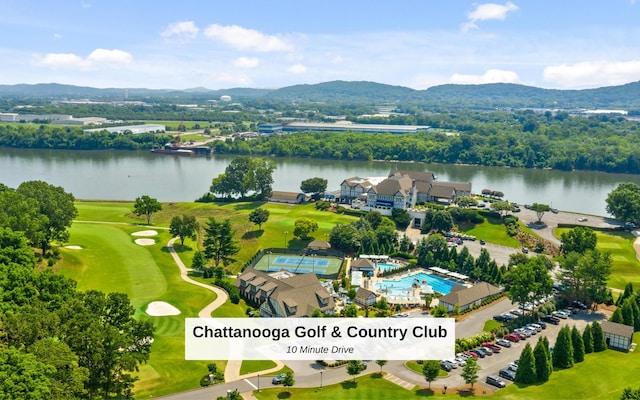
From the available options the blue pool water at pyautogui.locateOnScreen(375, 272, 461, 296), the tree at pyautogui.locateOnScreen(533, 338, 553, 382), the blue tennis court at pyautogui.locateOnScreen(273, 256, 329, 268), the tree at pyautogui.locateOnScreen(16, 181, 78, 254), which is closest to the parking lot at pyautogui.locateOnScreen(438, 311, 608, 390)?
the tree at pyautogui.locateOnScreen(533, 338, 553, 382)

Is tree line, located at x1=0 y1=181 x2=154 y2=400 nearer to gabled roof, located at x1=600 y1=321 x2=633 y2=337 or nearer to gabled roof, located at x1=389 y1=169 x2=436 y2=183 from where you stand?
gabled roof, located at x1=600 y1=321 x2=633 y2=337

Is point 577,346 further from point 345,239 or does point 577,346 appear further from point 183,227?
point 183,227

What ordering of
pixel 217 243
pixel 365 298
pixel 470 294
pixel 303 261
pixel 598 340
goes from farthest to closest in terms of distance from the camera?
pixel 303 261, pixel 217 243, pixel 470 294, pixel 365 298, pixel 598 340

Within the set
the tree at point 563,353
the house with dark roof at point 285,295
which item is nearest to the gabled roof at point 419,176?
the house with dark roof at point 285,295

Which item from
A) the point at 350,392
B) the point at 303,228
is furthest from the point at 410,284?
the point at 350,392

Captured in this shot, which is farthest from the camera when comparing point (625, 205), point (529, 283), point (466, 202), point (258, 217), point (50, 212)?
point (466, 202)

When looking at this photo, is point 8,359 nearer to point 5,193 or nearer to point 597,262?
point 5,193
